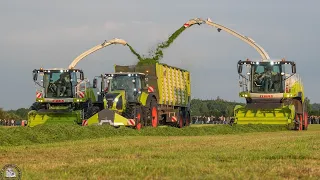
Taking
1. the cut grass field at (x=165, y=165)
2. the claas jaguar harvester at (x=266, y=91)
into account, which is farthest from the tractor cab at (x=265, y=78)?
the cut grass field at (x=165, y=165)

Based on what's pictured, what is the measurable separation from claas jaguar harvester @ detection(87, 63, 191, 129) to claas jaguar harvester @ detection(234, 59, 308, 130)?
384cm

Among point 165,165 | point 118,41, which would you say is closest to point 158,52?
point 118,41

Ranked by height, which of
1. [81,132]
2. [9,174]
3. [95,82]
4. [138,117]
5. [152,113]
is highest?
[95,82]

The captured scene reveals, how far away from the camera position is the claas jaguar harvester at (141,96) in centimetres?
2922

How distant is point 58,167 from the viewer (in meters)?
11.2

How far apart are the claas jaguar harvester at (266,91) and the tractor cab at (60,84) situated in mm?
8035

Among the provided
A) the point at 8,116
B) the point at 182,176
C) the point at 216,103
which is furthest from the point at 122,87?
the point at 216,103

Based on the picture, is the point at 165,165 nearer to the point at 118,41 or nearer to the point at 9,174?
the point at 9,174

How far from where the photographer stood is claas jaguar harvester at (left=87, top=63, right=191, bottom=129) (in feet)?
95.9

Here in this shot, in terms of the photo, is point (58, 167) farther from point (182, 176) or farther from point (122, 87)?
point (122, 87)

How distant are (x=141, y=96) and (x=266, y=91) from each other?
6961 millimetres

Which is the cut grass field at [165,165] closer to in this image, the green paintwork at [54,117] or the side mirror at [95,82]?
the side mirror at [95,82]

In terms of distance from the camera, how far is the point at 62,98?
110 feet

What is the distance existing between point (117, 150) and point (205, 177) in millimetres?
6227
